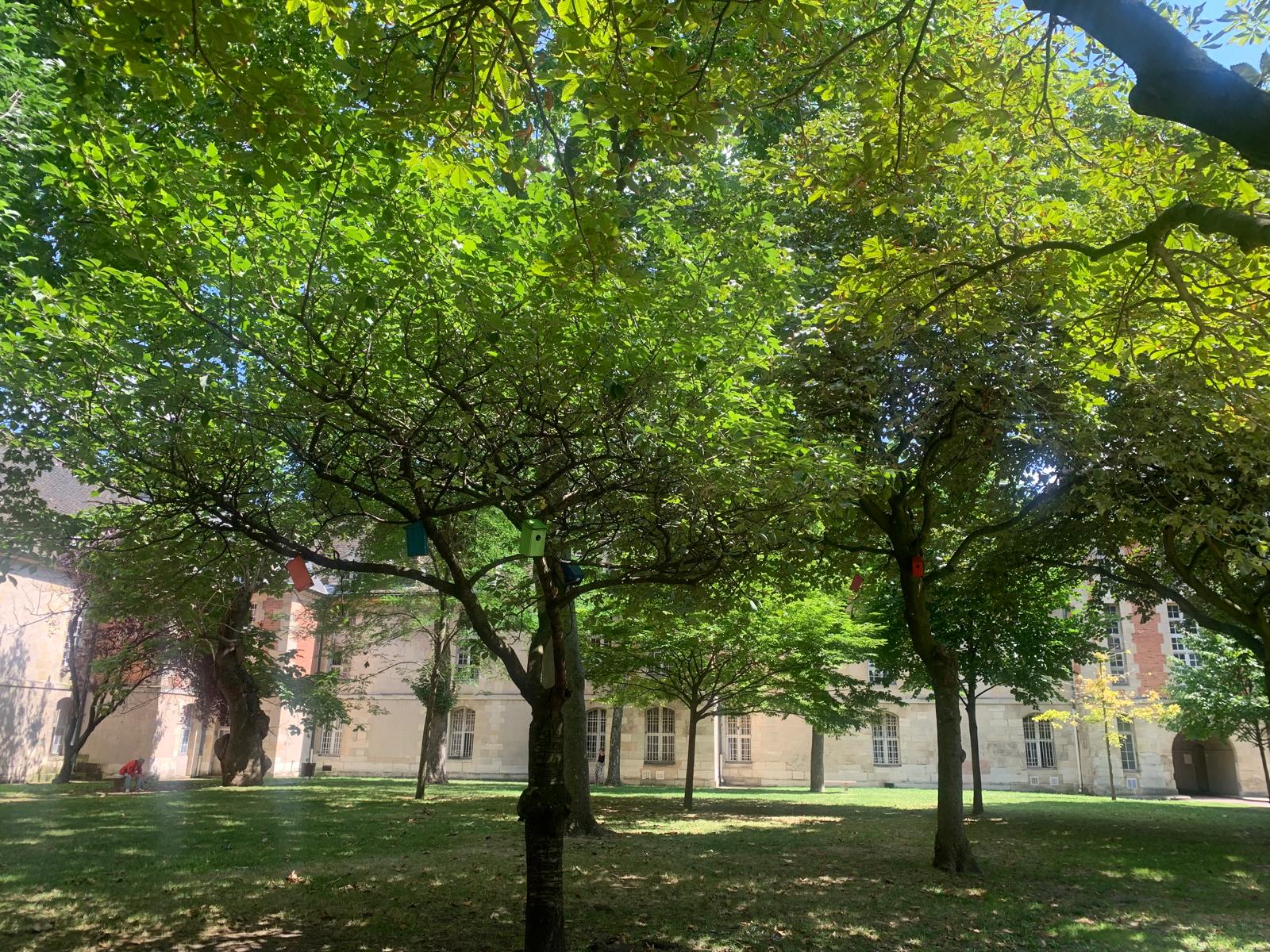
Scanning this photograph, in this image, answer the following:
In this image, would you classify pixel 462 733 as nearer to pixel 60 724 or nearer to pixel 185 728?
pixel 185 728

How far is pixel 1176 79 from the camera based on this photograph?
2.79m

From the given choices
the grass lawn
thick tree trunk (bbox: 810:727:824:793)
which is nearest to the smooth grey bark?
thick tree trunk (bbox: 810:727:824:793)

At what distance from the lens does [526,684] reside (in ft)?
20.0

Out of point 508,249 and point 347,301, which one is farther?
point 508,249

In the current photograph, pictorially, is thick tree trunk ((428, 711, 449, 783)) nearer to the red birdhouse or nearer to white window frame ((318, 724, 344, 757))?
white window frame ((318, 724, 344, 757))

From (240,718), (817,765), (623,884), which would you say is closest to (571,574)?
(623,884)

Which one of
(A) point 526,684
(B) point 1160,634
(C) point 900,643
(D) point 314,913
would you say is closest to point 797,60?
(A) point 526,684

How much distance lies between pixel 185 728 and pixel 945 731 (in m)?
30.8

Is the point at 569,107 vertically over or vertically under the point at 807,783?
over

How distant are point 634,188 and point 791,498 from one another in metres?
A: 2.93

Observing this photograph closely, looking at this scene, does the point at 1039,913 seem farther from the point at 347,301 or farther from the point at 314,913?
the point at 347,301

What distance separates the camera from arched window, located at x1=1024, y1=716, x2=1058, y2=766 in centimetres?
3531

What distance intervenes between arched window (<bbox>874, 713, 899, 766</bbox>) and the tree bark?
3676 centimetres

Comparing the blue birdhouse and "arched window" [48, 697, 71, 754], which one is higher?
the blue birdhouse
